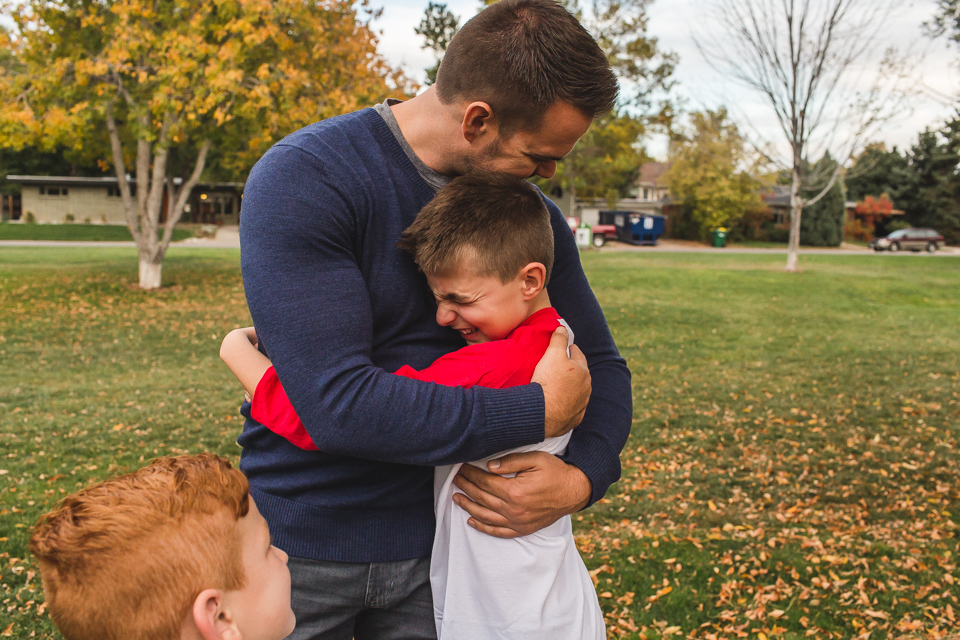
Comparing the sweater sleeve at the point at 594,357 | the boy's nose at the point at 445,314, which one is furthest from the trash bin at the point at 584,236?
the boy's nose at the point at 445,314

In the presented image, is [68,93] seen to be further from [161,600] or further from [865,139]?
[865,139]

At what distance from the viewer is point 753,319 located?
1456 centimetres

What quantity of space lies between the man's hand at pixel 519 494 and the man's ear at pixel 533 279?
0.38 metres

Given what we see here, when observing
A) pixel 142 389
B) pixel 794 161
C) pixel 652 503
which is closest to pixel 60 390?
pixel 142 389

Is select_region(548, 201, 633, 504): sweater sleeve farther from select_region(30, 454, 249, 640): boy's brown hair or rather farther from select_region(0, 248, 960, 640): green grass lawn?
select_region(0, 248, 960, 640): green grass lawn

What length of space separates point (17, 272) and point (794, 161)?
23.5 metres

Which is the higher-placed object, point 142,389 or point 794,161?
point 794,161

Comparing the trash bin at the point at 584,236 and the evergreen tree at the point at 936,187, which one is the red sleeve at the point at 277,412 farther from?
the evergreen tree at the point at 936,187

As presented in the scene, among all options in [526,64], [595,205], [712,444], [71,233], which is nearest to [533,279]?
[526,64]

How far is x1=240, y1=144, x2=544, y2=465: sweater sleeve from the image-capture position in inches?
54.6

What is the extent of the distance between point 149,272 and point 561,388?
17007 mm

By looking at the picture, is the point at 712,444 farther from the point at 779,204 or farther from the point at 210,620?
the point at 779,204

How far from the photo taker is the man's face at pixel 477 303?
1666 mm

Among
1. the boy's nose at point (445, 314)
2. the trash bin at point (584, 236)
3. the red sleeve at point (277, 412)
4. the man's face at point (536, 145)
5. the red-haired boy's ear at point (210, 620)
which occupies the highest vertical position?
the trash bin at point (584, 236)
